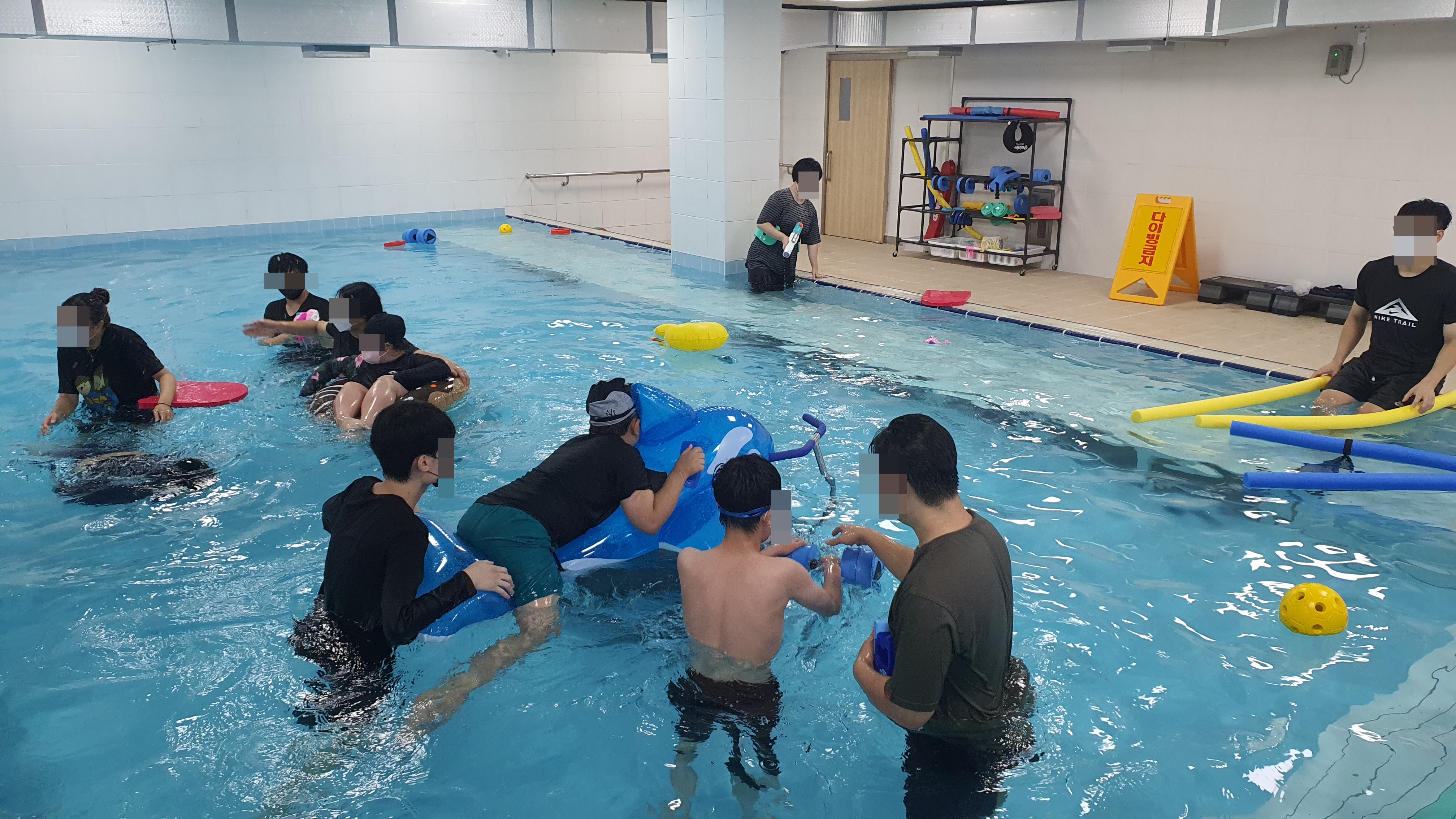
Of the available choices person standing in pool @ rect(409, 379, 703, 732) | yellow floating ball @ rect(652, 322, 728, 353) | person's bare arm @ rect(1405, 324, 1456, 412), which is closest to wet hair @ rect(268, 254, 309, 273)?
yellow floating ball @ rect(652, 322, 728, 353)

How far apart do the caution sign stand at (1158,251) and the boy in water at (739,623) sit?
8491mm

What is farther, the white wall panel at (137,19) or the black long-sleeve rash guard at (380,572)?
the white wall panel at (137,19)

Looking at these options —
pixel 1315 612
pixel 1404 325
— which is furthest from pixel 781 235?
pixel 1315 612

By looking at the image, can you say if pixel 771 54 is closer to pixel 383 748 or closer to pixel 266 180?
pixel 266 180

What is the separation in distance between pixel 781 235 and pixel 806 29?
13.6 feet

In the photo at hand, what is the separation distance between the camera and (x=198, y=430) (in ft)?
21.8

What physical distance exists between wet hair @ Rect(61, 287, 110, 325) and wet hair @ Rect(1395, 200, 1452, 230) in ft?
24.6

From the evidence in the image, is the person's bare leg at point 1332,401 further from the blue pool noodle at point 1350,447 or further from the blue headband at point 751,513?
→ the blue headband at point 751,513

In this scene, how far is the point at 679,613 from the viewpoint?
432cm

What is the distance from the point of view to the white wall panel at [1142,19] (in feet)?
31.7

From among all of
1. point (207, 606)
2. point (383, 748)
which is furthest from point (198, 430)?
point (383, 748)

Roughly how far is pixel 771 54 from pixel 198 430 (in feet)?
24.7

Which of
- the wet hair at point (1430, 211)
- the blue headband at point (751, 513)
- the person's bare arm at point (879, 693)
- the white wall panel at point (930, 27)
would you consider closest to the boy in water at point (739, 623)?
the blue headband at point (751, 513)

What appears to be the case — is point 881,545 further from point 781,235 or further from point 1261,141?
point 1261,141
